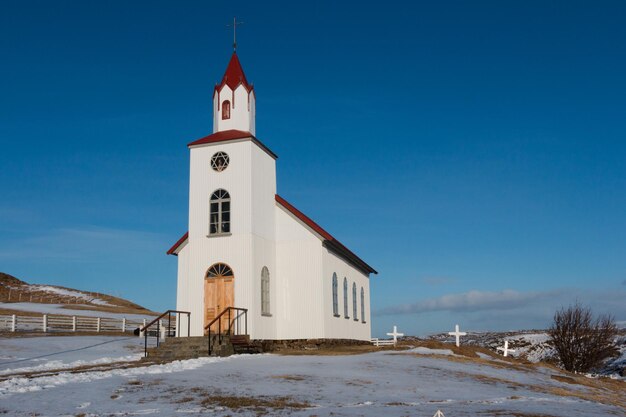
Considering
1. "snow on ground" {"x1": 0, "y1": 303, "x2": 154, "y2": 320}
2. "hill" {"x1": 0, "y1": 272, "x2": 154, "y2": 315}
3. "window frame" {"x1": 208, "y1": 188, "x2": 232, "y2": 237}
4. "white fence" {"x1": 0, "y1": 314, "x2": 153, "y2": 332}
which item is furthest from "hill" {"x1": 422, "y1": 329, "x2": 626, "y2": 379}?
"hill" {"x1": 0, "y1": 272, "x2": 154, "y2": 315}

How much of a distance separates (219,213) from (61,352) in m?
8.81

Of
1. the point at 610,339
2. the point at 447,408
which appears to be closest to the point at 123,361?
the point at 447,408

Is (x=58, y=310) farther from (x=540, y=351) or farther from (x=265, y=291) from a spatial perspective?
(x=540, y=351)

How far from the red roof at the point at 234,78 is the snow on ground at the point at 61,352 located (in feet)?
41.7

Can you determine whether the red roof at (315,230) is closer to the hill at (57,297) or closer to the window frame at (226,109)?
the window frame at (226,109)

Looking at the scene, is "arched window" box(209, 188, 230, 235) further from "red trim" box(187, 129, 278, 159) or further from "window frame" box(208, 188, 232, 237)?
"red trim" box(187, 129, 278, 159)

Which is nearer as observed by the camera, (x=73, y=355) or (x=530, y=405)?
(x=530, y=405)

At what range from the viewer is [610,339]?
1722 inches

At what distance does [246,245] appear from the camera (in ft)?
92.2

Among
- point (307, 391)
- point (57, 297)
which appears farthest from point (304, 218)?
point (57, 297)

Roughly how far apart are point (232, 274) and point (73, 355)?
7.13 meters

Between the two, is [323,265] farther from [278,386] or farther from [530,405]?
[530,405]

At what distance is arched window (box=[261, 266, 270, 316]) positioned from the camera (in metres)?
28.7

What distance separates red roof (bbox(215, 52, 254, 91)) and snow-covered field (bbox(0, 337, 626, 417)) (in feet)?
47.0
